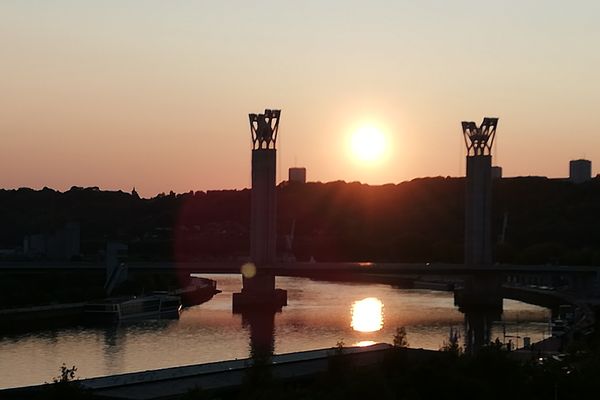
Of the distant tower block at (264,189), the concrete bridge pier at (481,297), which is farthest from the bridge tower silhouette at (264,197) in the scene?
the concrete bridge pier at (481,297)

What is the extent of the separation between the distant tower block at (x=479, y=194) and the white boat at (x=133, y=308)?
1458cm

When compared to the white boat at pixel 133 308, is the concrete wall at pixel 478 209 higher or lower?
higher

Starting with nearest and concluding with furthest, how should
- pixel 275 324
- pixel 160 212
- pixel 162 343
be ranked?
1. pixel 162 343
2. pixel 275 324
3. pixel 160 212

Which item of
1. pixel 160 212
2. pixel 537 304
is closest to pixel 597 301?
pixel 537 304

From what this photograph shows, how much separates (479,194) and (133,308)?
18349 mm

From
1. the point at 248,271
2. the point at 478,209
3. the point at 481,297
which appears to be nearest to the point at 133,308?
the point at 248,271

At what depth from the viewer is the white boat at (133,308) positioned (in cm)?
3797

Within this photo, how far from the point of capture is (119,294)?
4406 centimetres

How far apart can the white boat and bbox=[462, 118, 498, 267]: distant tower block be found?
1458 centimetres

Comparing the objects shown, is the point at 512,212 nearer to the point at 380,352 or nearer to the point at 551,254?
the point at 551,254

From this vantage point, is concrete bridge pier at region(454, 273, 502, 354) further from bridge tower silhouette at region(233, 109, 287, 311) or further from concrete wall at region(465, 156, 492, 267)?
bridge tower silhouette at region(233, 109, 287, 311)

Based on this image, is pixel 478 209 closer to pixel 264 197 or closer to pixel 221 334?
pixel 264 197

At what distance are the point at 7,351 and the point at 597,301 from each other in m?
21.4

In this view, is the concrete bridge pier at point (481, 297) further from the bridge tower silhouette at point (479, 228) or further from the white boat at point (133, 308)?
the white boat at point (133, 308)
